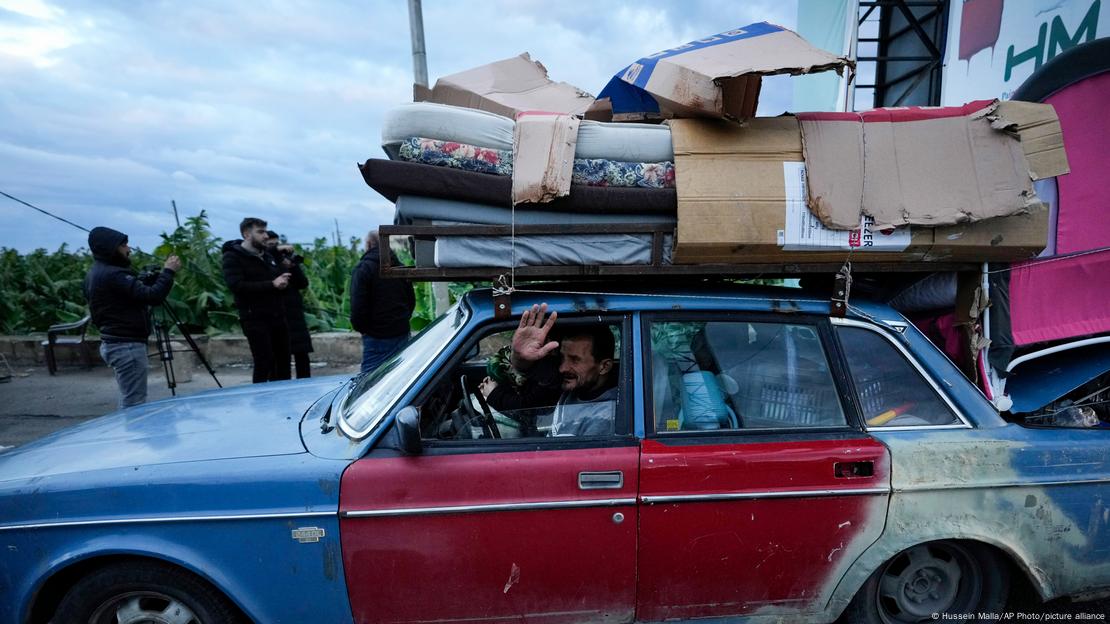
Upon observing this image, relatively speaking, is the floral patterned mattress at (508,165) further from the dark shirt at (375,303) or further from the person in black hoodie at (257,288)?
the person in black hoodie at (257,288)

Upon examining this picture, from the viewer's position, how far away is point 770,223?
246cm

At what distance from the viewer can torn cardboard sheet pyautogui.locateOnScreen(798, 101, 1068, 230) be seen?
2.45m

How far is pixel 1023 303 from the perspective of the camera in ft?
8.61

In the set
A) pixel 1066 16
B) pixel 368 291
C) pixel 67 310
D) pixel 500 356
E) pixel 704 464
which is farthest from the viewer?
pixel 67 310

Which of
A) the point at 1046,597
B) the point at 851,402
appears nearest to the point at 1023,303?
the point at 851,402

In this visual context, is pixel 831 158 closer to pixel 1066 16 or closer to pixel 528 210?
pixel 528 210

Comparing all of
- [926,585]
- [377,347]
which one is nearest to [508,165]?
[926,585]

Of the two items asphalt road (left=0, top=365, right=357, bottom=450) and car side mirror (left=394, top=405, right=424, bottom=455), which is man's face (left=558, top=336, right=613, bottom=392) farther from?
asphalt road (left=0, top=365, right=357, bottom=450)

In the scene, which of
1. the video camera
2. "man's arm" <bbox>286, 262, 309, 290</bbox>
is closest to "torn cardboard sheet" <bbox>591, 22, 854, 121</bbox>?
the video camera

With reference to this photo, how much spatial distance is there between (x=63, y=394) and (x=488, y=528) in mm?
7963

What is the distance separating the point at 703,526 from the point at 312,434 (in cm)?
169

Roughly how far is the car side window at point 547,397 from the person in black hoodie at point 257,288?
12.2 feet

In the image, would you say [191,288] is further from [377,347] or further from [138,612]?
[138,612]

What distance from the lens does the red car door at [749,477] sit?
7.49 feet
